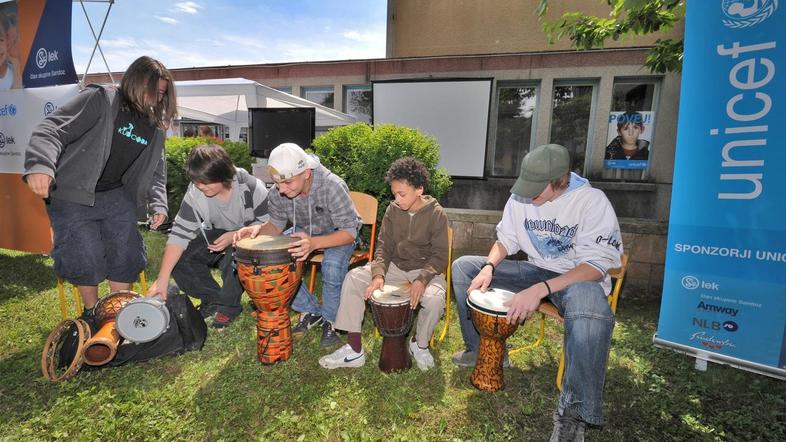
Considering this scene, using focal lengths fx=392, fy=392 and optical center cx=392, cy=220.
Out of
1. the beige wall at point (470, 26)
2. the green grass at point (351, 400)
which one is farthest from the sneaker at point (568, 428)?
the beige wall at point (470, 26)

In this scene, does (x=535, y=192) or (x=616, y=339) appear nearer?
(x=535, y=192)

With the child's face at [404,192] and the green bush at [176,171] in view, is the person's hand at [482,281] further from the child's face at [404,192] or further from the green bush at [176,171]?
the green bush at [176,171]

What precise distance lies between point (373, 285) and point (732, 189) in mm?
2257

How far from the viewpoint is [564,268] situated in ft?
8.52

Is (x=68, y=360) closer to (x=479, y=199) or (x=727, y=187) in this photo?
(x=727, y=187)

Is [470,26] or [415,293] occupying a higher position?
[470,26]

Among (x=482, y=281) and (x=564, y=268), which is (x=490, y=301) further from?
(x=564, y=268)

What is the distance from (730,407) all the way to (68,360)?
422 centimetres

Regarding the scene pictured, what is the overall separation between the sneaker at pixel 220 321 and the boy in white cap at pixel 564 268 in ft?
6.55

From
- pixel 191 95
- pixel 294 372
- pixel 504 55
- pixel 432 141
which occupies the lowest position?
pixel 294 372

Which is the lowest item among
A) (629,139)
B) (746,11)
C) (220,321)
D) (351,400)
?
(351,400)

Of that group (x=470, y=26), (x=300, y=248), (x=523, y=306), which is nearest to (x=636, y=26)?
(x=523, y=306)

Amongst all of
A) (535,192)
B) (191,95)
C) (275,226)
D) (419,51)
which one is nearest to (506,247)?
(535,192)

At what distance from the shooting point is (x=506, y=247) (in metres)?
2.79
